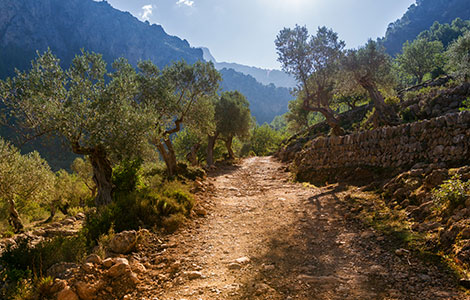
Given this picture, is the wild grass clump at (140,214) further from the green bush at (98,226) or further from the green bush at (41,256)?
the green bush at (41,256)

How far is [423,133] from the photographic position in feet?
29.7

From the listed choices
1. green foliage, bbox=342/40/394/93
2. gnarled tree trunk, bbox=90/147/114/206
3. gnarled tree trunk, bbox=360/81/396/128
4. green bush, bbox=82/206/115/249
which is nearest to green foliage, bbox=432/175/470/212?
green bush, bbox=82/206/115/249

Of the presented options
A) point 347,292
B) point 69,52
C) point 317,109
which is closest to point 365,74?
point 317,109

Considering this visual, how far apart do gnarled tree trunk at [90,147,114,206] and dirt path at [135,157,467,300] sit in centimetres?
605

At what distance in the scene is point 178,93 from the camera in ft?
60.8

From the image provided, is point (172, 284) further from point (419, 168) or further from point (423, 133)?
point (423, 133)

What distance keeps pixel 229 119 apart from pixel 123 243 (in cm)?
2711

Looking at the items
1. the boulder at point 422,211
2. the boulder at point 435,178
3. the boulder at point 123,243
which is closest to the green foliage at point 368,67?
the boulder at point 435,178

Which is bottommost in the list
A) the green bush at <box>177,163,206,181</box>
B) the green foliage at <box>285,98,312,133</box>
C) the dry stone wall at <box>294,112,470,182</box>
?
the green bush at <box>177,163,206,181</box>

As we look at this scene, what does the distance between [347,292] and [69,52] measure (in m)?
209

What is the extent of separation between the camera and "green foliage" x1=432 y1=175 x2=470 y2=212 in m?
5.10

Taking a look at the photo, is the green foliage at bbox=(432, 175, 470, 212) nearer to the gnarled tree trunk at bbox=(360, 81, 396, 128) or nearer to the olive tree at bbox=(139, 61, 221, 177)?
the gnarled tree trunk at bbox=(360, 81, 396, 128)

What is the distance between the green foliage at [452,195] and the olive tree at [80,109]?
35.7 ft

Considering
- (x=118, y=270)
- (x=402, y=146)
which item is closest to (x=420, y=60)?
(x=402, y=146)
